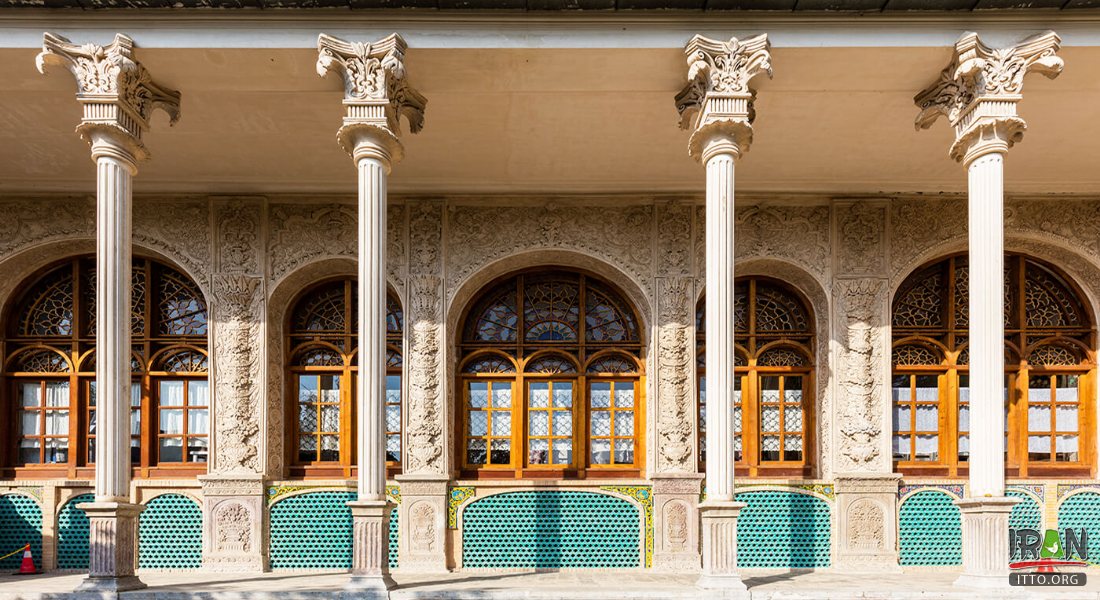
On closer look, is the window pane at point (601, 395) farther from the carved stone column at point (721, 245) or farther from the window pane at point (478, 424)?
the carved stone column at point (721, 245)

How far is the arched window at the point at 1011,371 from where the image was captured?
10.9 metres

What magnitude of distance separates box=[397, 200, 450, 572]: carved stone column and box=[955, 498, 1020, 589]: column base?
19.2 feet

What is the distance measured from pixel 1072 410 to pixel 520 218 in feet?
25.4

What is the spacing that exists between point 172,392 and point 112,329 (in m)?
3.98

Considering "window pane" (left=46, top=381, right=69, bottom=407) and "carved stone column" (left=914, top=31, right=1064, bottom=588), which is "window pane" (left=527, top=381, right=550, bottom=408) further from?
"window pane" (left=46, top=381, right=69, bottom=407)

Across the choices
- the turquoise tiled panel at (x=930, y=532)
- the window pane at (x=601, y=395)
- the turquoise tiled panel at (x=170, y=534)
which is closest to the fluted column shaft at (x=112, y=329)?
the turquoise tiled panel at (x=170, y=534)

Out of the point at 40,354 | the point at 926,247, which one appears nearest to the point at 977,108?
the point at 926,247

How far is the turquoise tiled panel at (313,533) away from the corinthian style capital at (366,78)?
506 centimetres

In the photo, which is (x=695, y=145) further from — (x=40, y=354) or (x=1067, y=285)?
(x=40, y=354)

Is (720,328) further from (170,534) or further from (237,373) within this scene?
(170,534)

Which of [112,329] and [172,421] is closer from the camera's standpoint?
[112,329]

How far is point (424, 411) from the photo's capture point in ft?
34.6

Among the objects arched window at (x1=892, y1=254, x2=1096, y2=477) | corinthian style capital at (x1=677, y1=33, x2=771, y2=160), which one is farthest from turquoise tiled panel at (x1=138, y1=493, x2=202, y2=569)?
arched window at (x1=892, y1=254, x2=1096, y2=477)

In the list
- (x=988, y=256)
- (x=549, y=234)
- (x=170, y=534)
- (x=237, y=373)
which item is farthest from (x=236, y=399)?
(x=988, y=256)
